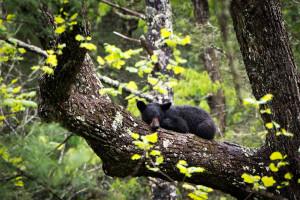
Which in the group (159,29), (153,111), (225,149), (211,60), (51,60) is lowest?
(225,149)

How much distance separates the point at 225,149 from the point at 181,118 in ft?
4.89

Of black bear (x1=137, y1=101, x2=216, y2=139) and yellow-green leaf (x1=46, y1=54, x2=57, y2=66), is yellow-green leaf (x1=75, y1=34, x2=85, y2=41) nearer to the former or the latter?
yellow-green leaf (x1=46, y1=54, x2=57, y2=66)

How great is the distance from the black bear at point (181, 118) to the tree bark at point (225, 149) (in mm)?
1161

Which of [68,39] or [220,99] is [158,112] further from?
[220,99]

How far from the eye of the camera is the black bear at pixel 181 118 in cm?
508

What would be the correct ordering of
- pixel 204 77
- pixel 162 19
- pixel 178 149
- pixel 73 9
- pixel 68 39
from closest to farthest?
pixel 73 9
pixel 68 39
pixel 178 149
pixel 162 19
pixel 204 77

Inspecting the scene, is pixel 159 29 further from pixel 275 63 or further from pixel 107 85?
pixel 275 63

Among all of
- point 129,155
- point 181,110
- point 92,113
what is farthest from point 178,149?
point 181,110

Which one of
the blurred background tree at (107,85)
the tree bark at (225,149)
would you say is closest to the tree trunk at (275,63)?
the tree bark at (225,149)

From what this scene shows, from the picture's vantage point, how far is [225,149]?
12.9 ft

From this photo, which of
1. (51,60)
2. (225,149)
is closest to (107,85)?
(225,149)

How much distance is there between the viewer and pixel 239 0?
3.51 m

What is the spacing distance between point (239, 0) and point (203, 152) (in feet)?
6.20

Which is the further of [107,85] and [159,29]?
[107,85]
